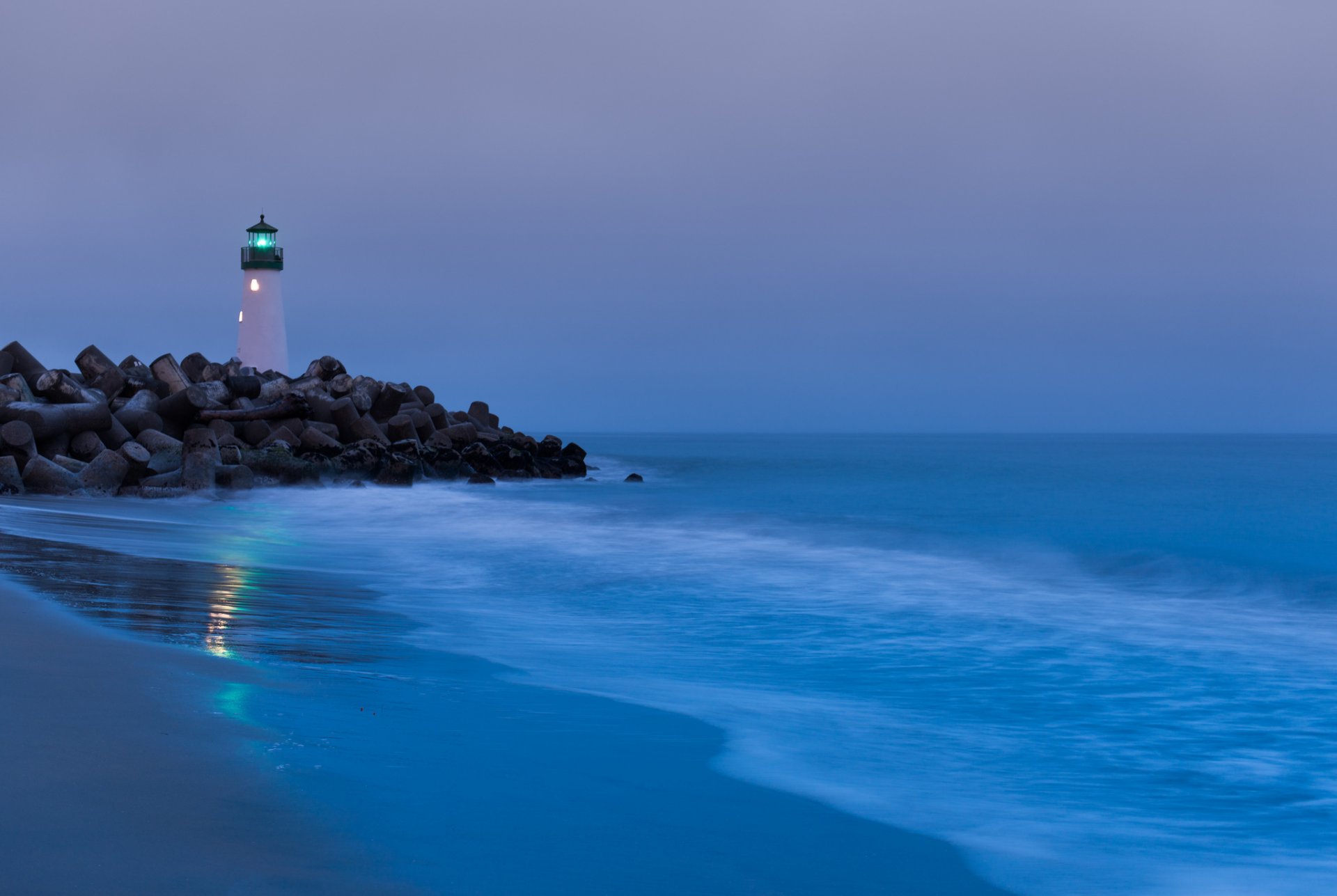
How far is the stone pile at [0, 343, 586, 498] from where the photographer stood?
1350cm

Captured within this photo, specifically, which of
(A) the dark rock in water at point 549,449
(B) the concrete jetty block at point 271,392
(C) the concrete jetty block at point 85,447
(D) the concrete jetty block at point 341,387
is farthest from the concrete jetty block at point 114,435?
(A) the dark rock in water at point 549,449

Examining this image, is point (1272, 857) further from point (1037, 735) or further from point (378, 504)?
point (378, 504)

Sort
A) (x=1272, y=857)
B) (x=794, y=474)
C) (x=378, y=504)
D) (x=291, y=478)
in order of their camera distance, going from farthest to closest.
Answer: (x=794, y=474), (x=291, y=478), (x=378, y=504), (x=1272, y=857)

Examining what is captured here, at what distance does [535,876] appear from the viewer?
7.09ft

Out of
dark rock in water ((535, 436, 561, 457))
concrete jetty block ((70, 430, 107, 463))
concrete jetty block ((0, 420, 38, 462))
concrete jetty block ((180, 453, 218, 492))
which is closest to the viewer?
concrete jetty block ((0, 420, 38, 462))

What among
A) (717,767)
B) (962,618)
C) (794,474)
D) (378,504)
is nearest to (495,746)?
(717,767)

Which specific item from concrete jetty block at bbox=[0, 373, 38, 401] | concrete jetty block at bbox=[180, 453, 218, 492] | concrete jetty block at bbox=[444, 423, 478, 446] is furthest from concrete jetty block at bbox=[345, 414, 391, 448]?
concrete jetty block at bbox=[0, 373, 38, 401]

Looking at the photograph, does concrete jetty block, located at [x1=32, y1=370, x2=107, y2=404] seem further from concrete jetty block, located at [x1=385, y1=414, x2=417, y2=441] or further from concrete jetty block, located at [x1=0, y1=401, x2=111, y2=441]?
concrete jetty block, located at [x1=385, y1=414, x2=417, y2=441]

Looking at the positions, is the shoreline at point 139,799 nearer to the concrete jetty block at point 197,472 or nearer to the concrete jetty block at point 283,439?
the concrete jetty block at point 197,472

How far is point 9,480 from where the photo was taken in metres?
12.6

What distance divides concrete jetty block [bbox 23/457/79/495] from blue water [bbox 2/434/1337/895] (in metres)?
1.17

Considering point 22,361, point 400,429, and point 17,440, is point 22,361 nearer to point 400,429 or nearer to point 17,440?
point 17,440

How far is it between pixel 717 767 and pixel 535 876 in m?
1.07

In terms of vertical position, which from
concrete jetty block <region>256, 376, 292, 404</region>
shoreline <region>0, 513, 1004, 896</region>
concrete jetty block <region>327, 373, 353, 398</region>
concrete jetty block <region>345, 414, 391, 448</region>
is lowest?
shoreline <region>0, 513, 1004, 896</region>
